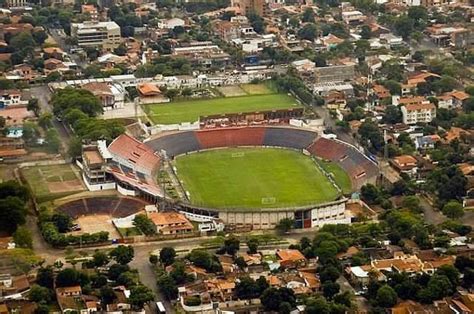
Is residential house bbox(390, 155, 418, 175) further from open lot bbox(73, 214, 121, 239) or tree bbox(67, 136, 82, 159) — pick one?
tree bbox(67, 136, 82, 159)

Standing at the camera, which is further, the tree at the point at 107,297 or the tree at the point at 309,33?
the tree at the point at 309,33

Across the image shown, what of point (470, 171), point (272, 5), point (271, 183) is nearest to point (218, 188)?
point (271, 183)

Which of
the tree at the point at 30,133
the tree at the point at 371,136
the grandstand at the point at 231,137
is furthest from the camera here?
the grandstand at the point at 231,137

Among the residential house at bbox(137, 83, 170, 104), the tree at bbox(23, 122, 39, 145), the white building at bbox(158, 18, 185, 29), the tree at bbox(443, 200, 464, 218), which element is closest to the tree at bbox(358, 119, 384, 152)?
the tree at bbox(443, 200, 464, 218)

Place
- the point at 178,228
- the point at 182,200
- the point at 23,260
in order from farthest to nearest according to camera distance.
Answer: the point at 182,200 → the point at 178,228 → the point at 23,260

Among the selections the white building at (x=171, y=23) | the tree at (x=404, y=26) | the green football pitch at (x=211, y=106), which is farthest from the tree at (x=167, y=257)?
the white building at (x=171, y=23)

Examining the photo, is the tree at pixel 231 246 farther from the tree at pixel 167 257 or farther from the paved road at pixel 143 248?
the tree at pixel 167 257

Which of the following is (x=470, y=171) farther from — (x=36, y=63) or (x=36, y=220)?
(x=36, y=63)
